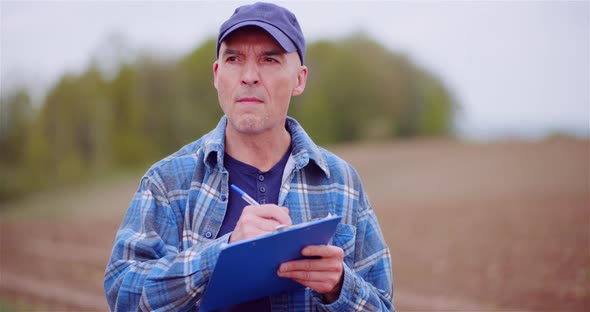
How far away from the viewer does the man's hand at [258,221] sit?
182 centimetres

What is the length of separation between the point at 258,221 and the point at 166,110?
59.2ft

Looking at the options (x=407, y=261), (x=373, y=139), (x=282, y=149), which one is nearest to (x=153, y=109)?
(x=373, y=139)

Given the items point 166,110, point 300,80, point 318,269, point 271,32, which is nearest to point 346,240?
point 318,269

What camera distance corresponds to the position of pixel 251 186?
2.30m

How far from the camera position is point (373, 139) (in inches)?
852

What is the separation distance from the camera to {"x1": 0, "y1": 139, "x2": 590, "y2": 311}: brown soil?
7062 millimetres

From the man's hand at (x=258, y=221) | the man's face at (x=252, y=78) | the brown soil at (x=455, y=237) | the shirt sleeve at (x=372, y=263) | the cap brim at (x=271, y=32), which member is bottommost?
the brown soil at (x=455, y=237)

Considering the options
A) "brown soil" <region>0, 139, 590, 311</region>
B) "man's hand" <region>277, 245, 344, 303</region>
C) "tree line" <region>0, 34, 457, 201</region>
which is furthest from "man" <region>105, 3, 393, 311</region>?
"tree line" <region>0, 34, 457, 201</region>

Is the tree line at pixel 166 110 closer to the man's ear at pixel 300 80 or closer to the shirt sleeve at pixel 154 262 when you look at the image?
the man's ear at pixel 300 80

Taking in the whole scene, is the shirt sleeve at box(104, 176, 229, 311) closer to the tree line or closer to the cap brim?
the cap brim

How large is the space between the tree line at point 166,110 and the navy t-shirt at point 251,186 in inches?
529

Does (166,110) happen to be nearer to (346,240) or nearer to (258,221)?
(346,240)

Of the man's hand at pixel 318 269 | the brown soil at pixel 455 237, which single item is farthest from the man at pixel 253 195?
the brown soil at pixel 455 237

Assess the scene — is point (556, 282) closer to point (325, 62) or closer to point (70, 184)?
point (70, 184)
